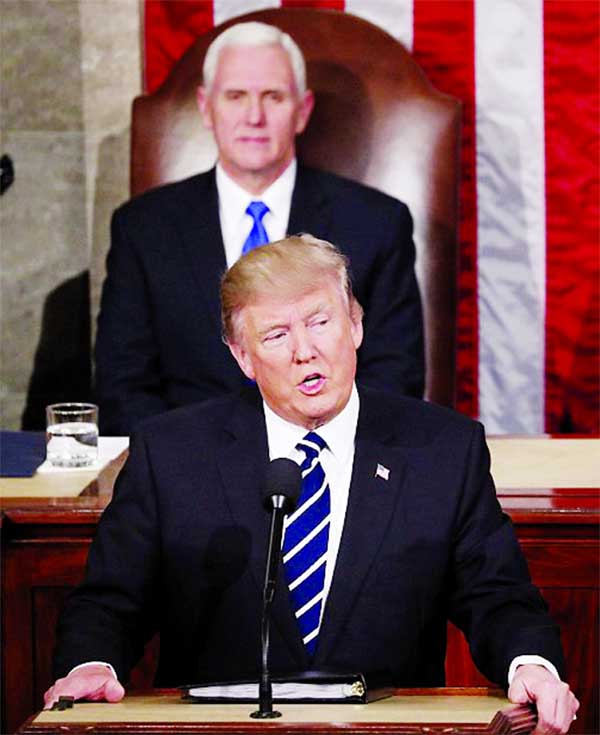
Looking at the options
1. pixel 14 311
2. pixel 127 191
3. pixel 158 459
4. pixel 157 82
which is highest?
pixel 157 82

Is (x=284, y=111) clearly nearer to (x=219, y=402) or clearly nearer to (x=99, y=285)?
(x=99, y=285)

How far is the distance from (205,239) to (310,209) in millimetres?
298

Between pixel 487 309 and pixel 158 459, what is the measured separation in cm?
254

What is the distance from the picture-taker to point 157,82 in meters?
4.83

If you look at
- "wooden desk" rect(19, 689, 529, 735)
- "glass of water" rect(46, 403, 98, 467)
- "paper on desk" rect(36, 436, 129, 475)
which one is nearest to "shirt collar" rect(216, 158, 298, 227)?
"paper on desk" rect(36, 436, 129, 475)

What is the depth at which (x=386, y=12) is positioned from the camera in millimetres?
4688

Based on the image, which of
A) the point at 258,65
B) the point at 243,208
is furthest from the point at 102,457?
the point at 258,65

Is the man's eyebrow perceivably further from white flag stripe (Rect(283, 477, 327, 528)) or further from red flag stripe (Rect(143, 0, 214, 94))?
red flag stripe (Rect(143, 0, 214, 94))

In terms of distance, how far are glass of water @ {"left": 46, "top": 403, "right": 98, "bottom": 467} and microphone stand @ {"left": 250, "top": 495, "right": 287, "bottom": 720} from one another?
1328mm

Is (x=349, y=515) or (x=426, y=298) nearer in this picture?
(x=349, y=515)

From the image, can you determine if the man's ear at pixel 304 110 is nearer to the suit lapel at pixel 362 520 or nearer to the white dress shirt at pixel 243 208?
the white dress shirt at pixel 243 208

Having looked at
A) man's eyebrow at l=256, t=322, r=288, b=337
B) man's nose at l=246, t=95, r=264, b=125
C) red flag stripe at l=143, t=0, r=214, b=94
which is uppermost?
red flag stripe at l=143, t=0, r=214, b=94

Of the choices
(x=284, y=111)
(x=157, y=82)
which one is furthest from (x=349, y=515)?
(x=157, y=82)

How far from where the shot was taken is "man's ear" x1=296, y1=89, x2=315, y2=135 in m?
4.21
